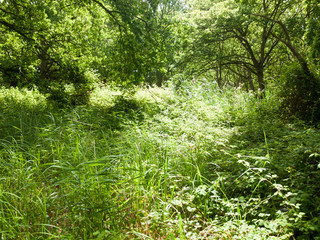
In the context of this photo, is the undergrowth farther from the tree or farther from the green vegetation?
the tree

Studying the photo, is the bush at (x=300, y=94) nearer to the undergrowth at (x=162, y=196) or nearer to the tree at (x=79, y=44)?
the undergrowth at (x=162, y=196)

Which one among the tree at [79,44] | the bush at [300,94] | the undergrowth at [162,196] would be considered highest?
the tree at [79,44]

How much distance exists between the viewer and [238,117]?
5523mm

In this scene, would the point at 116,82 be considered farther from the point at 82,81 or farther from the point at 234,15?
the point at 234,15

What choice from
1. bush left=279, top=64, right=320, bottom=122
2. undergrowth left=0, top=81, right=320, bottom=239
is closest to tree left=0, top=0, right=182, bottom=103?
undergrowth left=0, top=81, right=320, bottom=239

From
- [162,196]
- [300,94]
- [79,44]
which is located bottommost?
[162,196]

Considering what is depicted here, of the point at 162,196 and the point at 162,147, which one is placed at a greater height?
the point at 162,147

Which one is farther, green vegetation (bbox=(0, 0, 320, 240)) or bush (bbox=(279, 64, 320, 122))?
bush (bbox=(279, 64, 320, 122))

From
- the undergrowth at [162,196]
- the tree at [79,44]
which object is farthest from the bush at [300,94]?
the tree at [79,44]

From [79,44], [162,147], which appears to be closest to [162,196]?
[162,147]

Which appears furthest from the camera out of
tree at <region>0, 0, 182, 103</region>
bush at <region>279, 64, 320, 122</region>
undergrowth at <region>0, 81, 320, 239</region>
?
tree at <region>0, 0, 182, 103</region>

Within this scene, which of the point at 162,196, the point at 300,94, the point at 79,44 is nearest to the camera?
the point at 162,196

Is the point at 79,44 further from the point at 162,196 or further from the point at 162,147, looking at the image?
the point at 162,196

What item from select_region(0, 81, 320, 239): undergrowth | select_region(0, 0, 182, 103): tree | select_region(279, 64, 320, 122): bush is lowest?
select_region(0, 81, 320, 239): undergrowth
